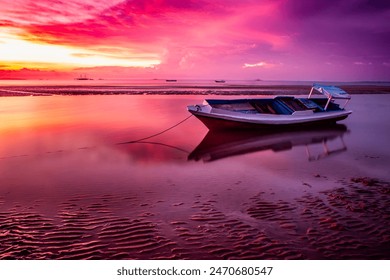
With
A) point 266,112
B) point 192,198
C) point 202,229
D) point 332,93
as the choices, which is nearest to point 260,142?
point 266,112

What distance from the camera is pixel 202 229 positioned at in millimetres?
5086

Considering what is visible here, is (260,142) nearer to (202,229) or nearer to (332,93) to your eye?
(332,93)

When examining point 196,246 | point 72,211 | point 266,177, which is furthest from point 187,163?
point 196,246

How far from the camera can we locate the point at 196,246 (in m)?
4.54

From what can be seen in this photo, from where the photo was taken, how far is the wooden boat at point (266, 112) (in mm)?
13586

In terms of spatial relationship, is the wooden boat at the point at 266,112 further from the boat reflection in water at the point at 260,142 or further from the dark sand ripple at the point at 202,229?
the dark sand ripple at the point at 202,229

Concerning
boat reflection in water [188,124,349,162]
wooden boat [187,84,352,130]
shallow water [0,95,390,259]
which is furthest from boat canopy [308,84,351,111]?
shallow water [0,95,390,259]

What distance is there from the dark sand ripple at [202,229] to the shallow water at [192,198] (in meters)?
0.02

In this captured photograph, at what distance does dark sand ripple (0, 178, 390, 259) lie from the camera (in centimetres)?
439

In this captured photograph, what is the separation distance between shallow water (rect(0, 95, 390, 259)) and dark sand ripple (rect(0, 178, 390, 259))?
18 millimetres

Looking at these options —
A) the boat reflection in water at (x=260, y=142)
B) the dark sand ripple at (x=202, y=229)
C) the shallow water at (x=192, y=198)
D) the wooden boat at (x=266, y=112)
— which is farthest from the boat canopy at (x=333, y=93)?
the dark sand ripple at (x=202, y=229)

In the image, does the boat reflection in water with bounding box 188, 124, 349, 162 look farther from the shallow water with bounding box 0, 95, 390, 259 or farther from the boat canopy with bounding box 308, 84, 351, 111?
the boat canopy with bounding box 308, 84, 351, 111

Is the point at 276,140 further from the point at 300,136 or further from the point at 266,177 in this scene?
the point at 266,177
